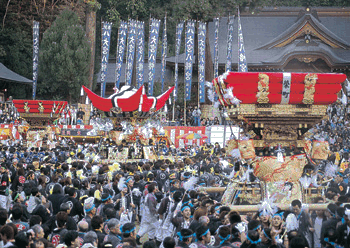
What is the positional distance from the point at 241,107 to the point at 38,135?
47.6 feet

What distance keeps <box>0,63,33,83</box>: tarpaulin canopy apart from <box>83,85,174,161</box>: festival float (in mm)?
14988

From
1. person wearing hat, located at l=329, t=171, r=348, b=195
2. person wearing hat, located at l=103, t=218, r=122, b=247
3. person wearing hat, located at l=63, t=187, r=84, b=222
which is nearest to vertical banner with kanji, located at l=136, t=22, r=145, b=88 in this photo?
person wearing hat, located at l=329, t=171, r=348, b=195

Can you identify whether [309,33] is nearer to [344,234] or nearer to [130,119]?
[130,119]

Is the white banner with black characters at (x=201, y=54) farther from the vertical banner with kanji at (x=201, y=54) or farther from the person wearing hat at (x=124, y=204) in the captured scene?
the person wearing hat at (x=124, y=204)

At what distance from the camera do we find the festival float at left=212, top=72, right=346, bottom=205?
28.7ft

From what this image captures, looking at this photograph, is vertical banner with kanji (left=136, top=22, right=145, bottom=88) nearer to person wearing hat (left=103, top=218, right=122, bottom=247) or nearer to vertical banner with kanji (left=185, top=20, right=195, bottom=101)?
vertical banner with kanji (left=185, top=20, right=195, bottom=101)

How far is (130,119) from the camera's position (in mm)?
17234

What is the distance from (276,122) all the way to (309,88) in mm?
858

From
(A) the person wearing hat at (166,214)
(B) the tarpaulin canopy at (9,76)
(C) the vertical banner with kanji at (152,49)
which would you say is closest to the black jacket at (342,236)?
(A) the person wearing hat at (166,214)

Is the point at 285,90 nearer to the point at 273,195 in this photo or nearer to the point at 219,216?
the point at 273,195

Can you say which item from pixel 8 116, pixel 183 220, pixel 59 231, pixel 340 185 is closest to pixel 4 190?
pixel 59 231

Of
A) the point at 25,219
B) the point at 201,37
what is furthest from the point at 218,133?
the point at 25,219

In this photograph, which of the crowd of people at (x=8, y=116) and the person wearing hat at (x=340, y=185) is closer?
the person wearing hat at (x=340, y=185)

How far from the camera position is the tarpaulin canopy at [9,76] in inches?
1202
